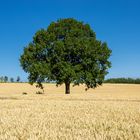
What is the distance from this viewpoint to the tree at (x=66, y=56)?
58.4 m

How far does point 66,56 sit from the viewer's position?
60.1m

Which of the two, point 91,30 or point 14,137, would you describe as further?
point 91,30

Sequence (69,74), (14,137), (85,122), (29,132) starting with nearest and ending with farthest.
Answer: (14,137)
(29,132)
(85,122)
(69,74)

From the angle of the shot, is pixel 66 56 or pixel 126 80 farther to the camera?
pixel 126 80

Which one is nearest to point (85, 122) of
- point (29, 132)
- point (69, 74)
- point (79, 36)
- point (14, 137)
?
point (29, 132)

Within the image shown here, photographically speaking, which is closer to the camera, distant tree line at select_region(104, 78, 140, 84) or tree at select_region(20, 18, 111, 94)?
tree at select_region(20, 18, 111, 94)

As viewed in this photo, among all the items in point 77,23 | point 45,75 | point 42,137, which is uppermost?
point 77,23

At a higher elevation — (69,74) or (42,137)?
(69,74)

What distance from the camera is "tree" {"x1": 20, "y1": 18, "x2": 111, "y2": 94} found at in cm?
5844

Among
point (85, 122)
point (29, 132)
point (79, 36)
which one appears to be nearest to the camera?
point (29, 132)

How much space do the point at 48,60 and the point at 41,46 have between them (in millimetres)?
2580

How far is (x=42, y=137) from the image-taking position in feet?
31.6

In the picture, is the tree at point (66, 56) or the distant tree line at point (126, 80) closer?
the tree at point (66, 56)

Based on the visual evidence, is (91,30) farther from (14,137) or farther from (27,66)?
(14,137)
